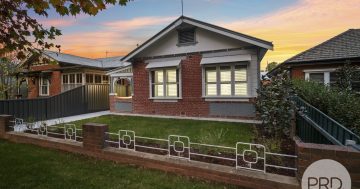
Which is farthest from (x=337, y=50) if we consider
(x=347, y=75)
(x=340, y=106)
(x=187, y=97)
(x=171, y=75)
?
(x=340, y=106)

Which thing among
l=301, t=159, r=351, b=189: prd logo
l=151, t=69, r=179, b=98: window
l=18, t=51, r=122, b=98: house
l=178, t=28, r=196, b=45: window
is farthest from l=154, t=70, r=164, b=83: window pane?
l=301, t=159, r=351, b=189: prd logo

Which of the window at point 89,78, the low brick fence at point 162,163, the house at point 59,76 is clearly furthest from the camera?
the window at point 89,78

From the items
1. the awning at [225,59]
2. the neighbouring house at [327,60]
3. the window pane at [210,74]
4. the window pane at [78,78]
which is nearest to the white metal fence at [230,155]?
the awning at [225,59]

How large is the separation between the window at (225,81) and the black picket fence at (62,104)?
8737mm

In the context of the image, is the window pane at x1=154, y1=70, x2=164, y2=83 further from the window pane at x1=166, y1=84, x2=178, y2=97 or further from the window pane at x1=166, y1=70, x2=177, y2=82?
the window pane at x1=166, y1=84, x2=178, y2=97

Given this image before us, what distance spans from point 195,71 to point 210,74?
84 centimetres

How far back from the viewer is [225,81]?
44.1 ft

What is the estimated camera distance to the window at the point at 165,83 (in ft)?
48.8

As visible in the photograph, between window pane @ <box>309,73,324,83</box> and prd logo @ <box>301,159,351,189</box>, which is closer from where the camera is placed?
prd logo @ <box>301,159,351,189</box>

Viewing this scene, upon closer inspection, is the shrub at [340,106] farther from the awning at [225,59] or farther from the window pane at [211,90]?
the window pane at [211,90]

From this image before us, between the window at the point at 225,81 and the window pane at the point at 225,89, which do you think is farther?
the window pane at the point at 225,89

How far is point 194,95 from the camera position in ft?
46.3

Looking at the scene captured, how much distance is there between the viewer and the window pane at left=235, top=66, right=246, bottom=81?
42.8 ft

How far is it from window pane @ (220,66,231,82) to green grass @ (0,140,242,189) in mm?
8502
